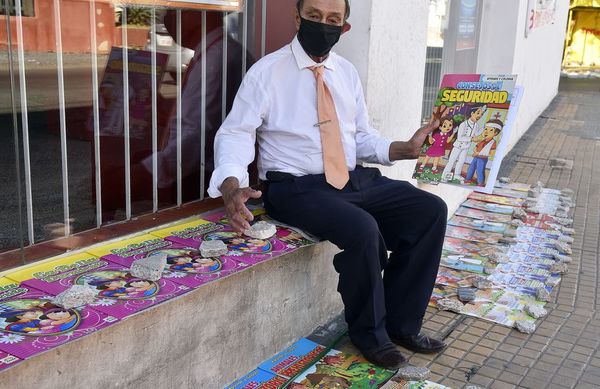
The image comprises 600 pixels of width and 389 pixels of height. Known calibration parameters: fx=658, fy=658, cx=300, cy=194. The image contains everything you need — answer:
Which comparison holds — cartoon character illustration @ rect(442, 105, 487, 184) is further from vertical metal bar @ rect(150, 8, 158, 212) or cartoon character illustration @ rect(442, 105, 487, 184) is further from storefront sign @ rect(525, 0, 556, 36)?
storefront sign @ rect(525, 0, 556, 36)

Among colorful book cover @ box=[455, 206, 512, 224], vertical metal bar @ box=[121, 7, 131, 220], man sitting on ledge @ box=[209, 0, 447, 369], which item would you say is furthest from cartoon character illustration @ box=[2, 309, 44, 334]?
colorful book cover @ box=[455, 206, 512, 224]

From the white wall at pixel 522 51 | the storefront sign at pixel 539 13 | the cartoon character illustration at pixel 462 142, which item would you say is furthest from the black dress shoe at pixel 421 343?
the storefront sign at pixel 539 13

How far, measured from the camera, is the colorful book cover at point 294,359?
9.37 ft

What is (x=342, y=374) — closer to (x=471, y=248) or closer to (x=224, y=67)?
(x=224, y=67)

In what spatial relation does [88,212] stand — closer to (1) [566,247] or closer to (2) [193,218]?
(2) [193,218]

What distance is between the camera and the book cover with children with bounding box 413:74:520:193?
10.3 feet

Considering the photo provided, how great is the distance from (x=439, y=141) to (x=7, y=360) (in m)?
2.24

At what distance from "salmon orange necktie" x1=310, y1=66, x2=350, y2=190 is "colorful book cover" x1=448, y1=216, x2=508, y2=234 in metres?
2.23

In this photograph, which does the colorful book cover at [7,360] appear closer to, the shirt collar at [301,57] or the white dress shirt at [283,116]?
the white dress shirt at [283,116]

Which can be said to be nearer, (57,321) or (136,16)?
(57,321)

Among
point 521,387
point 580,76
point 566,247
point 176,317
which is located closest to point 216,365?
point 176,317

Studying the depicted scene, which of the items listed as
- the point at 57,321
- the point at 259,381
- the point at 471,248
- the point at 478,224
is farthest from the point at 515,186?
the point at 57,321

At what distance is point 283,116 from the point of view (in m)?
3.03

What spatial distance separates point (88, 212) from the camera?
2789 mm
